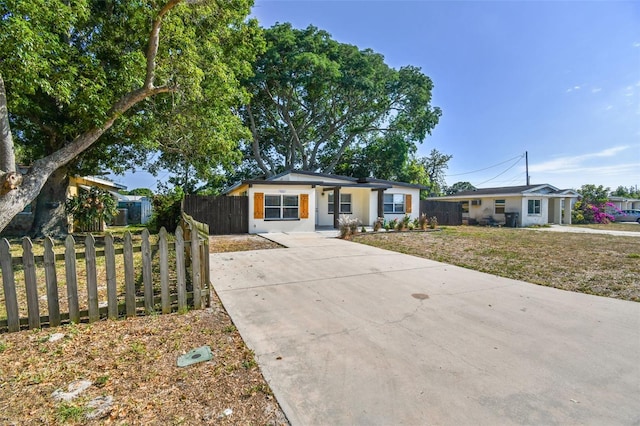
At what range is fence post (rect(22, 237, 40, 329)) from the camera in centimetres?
317

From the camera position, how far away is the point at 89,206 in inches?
484

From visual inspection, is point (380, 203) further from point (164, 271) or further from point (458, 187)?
point (458, 187)

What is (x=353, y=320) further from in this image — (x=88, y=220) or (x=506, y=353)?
(x=88, y=220)

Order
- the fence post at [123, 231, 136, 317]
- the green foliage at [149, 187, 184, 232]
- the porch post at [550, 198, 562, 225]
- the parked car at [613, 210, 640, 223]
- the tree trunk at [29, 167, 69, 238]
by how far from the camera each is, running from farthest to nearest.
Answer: the parked car at [613, 210, 640, 223], the porch post at [550, 198, 562, 225], the green foliage at [149, 187, 184, 232], the tree trunk at [29, 167, 69, 238], the fence post at [123, 231, 136, 317]

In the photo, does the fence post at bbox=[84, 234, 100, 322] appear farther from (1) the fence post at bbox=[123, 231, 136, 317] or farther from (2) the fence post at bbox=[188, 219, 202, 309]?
(2) the fence post at bbox=[188, 219, 202, 309]

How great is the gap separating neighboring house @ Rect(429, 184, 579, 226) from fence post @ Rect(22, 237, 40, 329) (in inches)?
990

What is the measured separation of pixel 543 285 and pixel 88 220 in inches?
621

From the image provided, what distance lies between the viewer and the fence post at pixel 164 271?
3.71 meters

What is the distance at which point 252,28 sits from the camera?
13.5 metres

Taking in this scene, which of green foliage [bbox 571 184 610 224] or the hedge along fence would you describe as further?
green foliage [bbox 571 184 610 224]

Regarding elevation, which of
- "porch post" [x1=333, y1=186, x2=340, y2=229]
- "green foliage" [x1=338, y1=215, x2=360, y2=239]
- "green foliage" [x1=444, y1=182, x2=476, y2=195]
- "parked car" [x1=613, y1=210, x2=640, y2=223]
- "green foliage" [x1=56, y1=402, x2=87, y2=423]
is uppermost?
"green foliage" [x1=444, y1=182, x2=476, y2=195]

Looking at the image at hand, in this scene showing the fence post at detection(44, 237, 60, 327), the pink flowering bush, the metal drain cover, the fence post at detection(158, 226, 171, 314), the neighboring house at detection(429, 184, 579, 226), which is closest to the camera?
the metal drain cover

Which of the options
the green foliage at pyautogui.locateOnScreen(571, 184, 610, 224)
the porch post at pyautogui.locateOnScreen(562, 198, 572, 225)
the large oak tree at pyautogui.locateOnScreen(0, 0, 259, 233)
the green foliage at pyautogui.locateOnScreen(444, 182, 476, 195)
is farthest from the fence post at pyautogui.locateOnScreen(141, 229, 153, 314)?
the green foliage at pyautogui.locateOnScreen(444, 182, 476, 195)

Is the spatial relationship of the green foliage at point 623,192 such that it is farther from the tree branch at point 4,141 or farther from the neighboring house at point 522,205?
the tree branch at point 4,141
